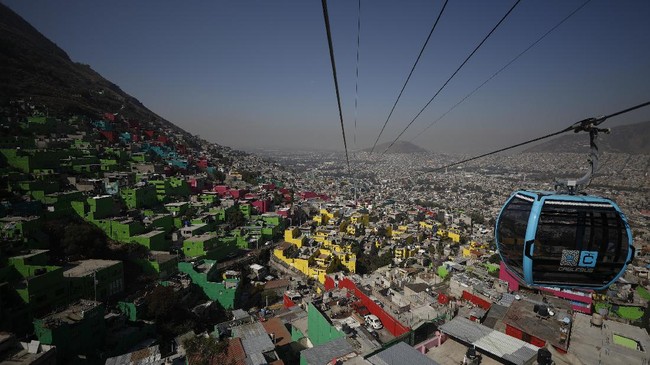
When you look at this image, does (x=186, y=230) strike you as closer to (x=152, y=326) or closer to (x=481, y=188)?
(x=152, y=326)

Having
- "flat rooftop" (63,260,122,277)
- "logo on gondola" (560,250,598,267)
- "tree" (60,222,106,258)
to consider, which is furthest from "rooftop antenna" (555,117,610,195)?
"tree" (60,222,106,258)

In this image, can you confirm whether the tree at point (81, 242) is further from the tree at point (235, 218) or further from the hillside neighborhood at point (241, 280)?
the tree at point (235, 218)

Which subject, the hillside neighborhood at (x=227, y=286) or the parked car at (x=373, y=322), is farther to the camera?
the parked car at (x=373, y=322)

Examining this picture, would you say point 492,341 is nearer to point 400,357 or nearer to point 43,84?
point 400,357

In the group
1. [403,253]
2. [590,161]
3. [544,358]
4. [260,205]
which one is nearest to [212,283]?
[544,358]

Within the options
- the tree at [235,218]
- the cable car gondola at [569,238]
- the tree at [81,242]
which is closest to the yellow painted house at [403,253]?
the tree at [235,218]

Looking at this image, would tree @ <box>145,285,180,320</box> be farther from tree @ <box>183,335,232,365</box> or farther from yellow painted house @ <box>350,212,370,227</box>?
yellow painted house @ <box>350,212,370,227</box>
